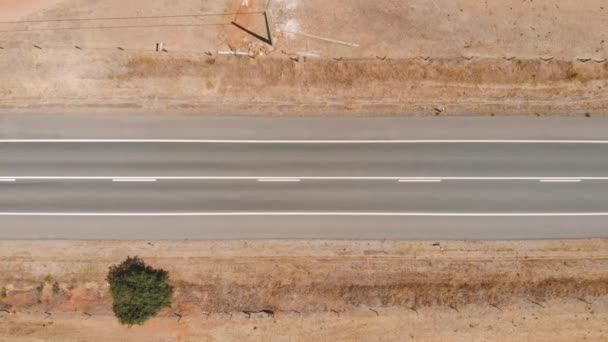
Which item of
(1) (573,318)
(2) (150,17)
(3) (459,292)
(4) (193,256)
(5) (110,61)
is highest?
(2) (150,17)

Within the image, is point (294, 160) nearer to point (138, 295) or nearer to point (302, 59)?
point (302, 59)

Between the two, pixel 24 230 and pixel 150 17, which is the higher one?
pixel 150 17

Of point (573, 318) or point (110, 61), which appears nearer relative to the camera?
point (573, 318)

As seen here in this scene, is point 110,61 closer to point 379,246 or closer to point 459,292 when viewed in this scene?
point 379,246

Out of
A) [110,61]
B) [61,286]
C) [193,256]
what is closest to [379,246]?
[193,256]

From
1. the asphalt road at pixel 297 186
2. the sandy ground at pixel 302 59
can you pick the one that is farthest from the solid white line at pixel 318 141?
the sandy ground at pixel 302 59

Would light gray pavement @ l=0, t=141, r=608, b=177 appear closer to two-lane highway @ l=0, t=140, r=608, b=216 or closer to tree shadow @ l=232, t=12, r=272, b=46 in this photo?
two-lane highway @ l=0, t=140, r=608, b=216
